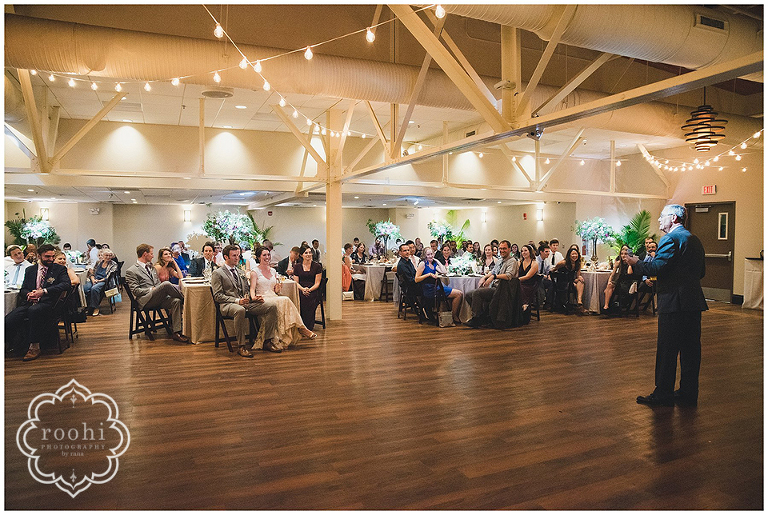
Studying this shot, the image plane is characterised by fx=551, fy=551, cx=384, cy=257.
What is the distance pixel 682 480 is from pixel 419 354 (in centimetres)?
357

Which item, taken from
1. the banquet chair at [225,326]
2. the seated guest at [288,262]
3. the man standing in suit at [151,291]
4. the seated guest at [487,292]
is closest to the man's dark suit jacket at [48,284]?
the man standing in suit at [151,291]

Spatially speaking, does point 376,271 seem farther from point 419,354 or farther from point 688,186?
point 688,186

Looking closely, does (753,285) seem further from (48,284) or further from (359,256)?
(48,284)

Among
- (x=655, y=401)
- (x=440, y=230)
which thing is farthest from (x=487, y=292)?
(x=440, y=230)

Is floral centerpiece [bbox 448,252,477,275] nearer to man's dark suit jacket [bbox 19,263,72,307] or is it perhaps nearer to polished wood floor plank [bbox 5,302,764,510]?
polished wood floor plank [bbox 5,302,764,510]

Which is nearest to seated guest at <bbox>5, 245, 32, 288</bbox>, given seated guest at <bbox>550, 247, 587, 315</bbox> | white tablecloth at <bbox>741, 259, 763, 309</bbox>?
seated guest at <bbox>550, 247, 587, 315</bbox>

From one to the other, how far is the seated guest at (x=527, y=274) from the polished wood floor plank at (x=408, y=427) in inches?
66.4

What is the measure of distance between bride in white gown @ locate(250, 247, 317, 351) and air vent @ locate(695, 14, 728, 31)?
5.16 meters

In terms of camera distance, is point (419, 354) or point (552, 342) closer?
point (419, 354)

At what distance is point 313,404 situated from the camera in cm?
458

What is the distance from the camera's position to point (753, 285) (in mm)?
11000

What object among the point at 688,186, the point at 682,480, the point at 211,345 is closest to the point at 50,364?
the point at 211,345

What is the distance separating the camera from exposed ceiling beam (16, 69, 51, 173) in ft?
21.2

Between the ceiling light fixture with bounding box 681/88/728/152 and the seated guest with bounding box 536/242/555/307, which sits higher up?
the ceiling light fixture with bounding box 681/88/728/152
